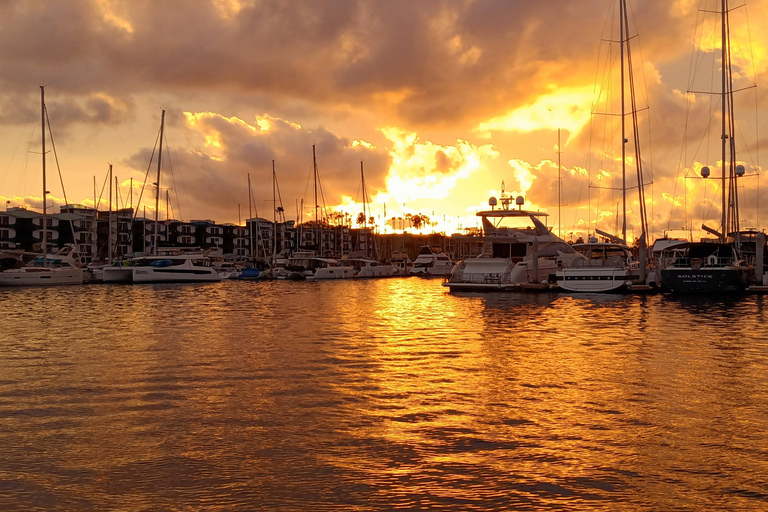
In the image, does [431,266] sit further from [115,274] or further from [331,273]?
[115,274]

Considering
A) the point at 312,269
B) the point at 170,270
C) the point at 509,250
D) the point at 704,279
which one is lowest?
the point at 704,279

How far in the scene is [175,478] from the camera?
30.4 ft

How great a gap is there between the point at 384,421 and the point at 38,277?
66483mm

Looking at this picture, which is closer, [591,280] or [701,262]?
[701,262]

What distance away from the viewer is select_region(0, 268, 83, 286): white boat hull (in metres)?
68.8

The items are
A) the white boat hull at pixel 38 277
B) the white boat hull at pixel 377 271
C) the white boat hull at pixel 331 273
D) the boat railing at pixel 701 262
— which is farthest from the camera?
the white boat hull at pixel 377 271

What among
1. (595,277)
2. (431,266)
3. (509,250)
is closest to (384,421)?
(595,277)

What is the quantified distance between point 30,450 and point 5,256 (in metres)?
85.4

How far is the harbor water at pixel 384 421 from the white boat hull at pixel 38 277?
4935 cm

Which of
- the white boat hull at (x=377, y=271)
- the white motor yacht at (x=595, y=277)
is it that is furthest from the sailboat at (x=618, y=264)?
the white boat hull at (x=377, y=271)

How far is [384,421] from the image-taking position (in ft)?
40.4

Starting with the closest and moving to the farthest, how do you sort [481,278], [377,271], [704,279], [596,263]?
[704,279] < [596,263] < [481,278] < [377,271]

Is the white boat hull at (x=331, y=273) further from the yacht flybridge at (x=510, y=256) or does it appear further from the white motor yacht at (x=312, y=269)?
the yacht flybridge at (x=510, y=256)

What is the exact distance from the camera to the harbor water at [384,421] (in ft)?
28.7
